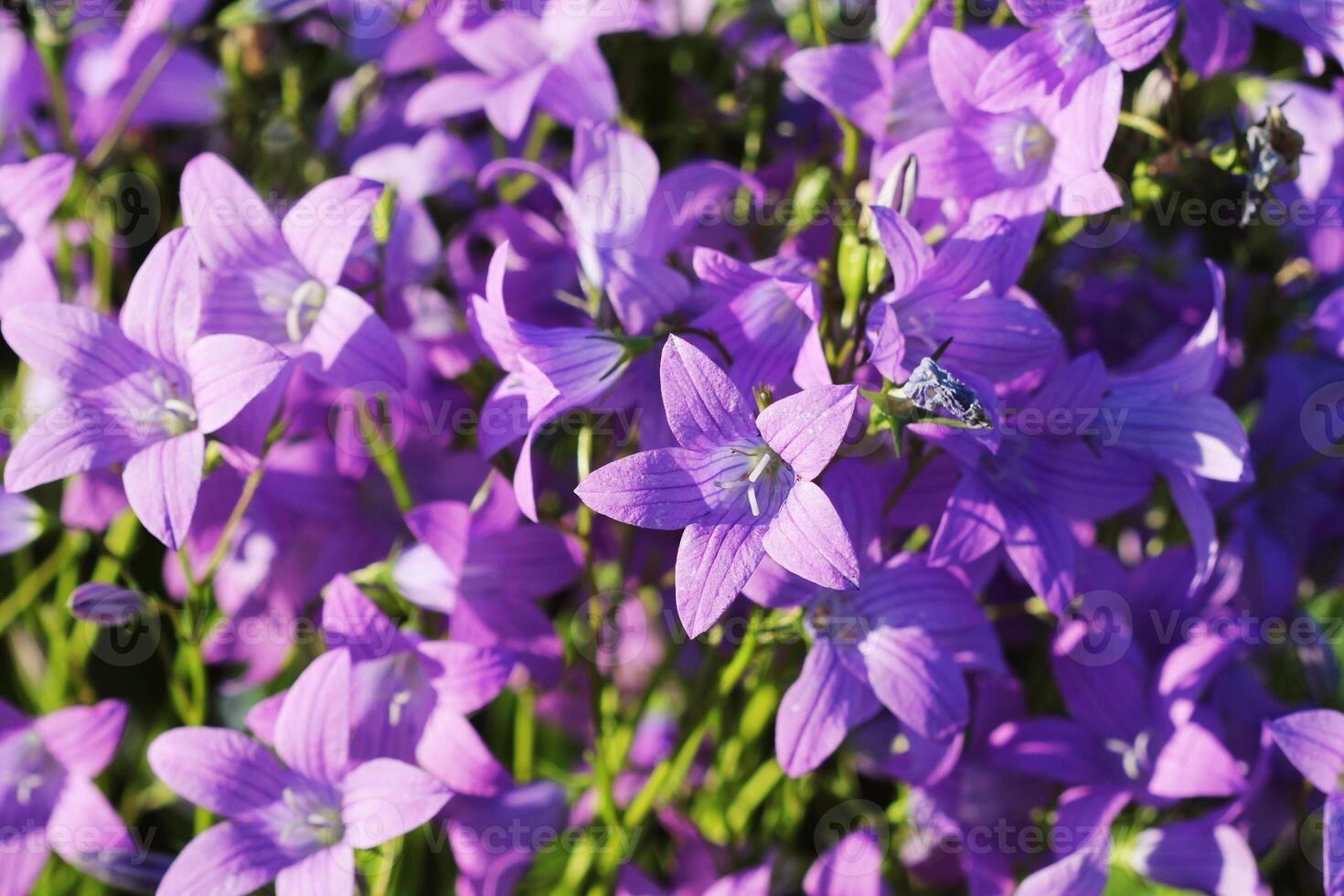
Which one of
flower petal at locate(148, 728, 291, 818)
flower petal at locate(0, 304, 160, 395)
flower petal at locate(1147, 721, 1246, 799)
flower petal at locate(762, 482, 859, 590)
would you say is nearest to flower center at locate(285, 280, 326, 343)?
flower petal at locate(0, 304, 160, 395)

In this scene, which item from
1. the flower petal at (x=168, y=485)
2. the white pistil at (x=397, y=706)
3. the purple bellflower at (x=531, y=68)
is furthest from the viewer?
the purple bellflower at (x=531, y=68)

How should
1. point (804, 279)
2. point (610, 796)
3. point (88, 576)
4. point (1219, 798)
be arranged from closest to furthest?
1. point (804, 279)
2. point (610, 796)
3. point (1219, 798)
4. point (88, 576)

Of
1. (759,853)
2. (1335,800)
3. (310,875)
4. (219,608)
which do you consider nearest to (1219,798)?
(1335,800)

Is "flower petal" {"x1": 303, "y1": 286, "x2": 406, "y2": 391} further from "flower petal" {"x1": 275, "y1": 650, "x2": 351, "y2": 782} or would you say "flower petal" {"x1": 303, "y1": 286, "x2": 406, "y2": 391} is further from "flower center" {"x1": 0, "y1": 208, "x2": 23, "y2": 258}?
"flower center" {"x1": 0, "y1": 208, "x2": 23, "y2": 258}

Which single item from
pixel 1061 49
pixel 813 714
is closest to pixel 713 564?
pixel 813 714

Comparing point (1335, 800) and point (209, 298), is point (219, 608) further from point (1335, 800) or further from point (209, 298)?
point (1335, 800)

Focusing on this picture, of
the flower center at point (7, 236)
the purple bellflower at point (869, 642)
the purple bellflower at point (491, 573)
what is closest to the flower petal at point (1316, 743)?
the purple bellflower at point (869, 642)

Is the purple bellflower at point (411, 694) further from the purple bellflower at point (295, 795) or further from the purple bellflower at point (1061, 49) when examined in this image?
the purple bellflower at point (1061, 49)
